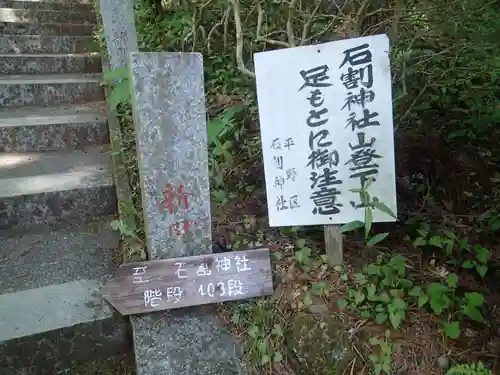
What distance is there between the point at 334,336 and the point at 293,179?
0.78 meters

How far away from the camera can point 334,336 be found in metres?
1.83

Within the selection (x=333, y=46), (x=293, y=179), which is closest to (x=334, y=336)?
(x=293, y=179)

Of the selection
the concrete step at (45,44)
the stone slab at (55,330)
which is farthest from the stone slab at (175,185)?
the concrete step at (45,44)

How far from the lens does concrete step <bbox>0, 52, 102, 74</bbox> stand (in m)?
4.53

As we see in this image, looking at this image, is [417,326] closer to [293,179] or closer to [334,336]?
[334,336]

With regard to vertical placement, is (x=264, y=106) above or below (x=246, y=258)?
above

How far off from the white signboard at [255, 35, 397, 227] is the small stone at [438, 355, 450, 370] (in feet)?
2.13

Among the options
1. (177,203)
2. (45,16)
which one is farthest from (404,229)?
(45,16)

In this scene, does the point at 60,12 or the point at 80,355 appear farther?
the point at 60,12

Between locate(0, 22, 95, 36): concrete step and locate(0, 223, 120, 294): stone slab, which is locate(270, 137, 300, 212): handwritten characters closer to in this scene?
locate(0, 223, 120, 294): stone slab

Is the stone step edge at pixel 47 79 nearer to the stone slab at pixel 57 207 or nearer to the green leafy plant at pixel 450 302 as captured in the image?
the stone slab at pixel 57 207

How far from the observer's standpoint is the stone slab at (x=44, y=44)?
483 centimetres

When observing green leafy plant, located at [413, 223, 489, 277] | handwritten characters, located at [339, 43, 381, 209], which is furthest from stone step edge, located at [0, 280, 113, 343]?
green leafy plant, located at [413, 223, 489, 277]

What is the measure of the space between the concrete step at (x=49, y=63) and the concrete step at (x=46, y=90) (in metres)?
0.23
